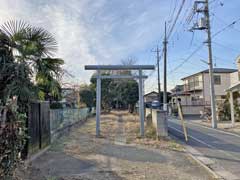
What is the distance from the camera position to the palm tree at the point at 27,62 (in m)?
5.82

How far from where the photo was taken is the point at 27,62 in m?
6.37

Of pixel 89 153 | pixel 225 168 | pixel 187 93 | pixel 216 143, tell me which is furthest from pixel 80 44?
pixel 187 93

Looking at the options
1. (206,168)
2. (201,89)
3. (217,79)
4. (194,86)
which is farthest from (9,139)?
(194,86)

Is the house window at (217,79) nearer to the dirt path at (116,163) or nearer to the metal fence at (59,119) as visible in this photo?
the metal fence at (59,119)

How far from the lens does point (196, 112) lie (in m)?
32.5

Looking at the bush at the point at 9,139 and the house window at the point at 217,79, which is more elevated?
the house window at the point at 217,79

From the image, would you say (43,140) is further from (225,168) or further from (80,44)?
(80,44)

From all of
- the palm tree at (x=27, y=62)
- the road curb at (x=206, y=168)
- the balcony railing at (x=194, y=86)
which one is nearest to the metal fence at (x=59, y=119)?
the palm tree at (x=27, y=62)

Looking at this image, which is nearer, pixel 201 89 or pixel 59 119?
pixel 59 119

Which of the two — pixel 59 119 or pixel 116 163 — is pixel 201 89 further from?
pixel 116 163

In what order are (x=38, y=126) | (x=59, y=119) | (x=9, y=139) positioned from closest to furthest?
(x=9, y=139) < (x=38, y=126) < (x=59, y=119)

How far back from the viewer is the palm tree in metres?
5.82

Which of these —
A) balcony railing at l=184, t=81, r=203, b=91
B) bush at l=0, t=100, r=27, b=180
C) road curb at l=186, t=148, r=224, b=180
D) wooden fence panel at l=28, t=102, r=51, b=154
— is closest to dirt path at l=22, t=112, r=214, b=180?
road curb at l=186, t=148, r=224, b=180

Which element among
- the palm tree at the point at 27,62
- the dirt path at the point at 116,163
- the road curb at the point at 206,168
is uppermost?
the palm tree at the point at 27,62
